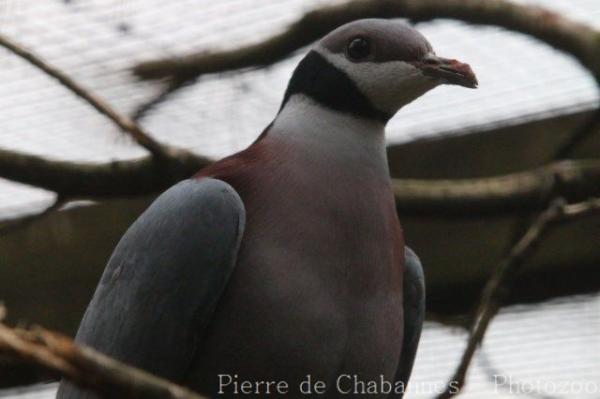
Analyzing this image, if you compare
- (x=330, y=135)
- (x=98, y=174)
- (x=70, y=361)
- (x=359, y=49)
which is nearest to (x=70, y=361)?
(x=70, y=361)

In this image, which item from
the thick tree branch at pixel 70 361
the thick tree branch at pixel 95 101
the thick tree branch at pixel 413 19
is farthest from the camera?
the thick tree branch at pixel 413 19

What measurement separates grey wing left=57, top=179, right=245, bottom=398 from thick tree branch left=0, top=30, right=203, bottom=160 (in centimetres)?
28

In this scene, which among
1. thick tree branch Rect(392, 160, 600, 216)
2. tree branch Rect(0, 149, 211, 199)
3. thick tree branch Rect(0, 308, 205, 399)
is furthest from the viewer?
thick tree branch Rect(392, 160, 600, 216)

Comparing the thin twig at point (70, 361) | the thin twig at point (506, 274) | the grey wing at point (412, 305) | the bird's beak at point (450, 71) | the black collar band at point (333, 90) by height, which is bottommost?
the grey wing at point (412, 305)

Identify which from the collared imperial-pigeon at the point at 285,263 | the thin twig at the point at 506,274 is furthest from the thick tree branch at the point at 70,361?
the collared imperial-pigeon at the point at 285,263

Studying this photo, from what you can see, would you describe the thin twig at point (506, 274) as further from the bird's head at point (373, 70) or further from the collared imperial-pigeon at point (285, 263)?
the bird's head at point (373, 70)

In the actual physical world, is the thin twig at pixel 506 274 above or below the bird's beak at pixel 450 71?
below

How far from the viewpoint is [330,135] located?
2686mm

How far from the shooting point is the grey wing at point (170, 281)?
7.86 feet

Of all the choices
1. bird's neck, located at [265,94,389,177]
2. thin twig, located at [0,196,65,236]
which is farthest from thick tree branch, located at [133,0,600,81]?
thin twig, located at [0,196,65,236]

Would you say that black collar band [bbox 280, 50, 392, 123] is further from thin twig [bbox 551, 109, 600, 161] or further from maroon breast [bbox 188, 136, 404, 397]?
thin twig [bbox 551, 109, 600, 161]

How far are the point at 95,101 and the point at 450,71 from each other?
2.55ft

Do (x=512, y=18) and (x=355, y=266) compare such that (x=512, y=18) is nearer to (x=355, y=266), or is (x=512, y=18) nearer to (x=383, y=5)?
(x=383, y=5)

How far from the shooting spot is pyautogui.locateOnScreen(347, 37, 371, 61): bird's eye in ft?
9.01
